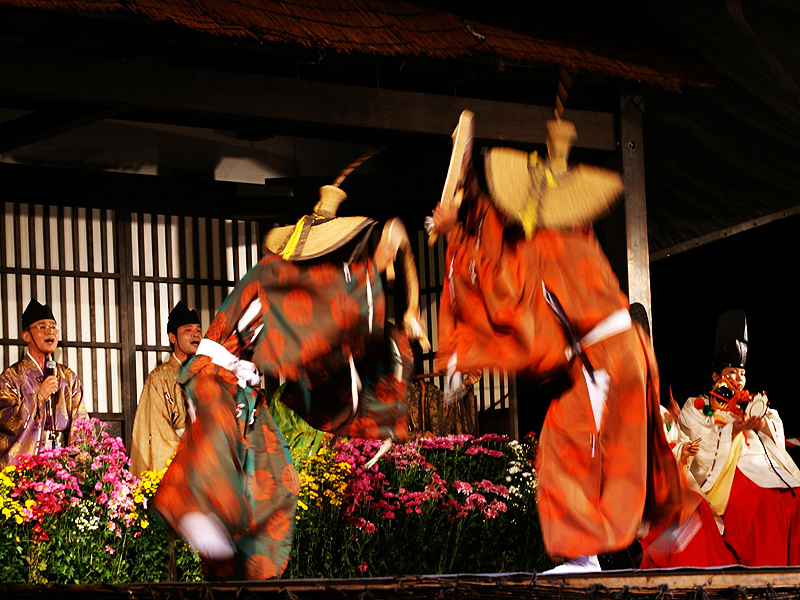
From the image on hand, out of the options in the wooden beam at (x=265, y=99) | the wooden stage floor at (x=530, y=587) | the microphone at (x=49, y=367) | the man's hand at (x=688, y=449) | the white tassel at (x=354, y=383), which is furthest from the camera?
the microphone at (x=49, y=367)

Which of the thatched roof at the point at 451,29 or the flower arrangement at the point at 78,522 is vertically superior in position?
the thatched roof at the point at 451,29

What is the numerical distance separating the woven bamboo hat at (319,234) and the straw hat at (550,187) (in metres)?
0.82

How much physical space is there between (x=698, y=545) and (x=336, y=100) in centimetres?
328

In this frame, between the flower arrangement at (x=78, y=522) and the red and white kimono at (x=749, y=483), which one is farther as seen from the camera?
the red and white kimono at (x=749, y=483)

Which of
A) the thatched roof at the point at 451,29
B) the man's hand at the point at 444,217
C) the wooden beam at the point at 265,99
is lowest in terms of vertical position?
the man's hand at the point at 444,217

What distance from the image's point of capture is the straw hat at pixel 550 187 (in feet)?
13.3

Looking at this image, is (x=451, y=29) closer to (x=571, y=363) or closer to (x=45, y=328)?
(x=571, y=363)

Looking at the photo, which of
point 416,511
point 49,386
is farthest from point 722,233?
point 49,386

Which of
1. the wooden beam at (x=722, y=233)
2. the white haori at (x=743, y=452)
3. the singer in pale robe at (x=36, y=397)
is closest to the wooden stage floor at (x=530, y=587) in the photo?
the white haori at (x=743, y=452)

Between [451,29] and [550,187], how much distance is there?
2444mm

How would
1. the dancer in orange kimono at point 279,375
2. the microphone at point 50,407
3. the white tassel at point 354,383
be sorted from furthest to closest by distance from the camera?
1. the microphone at point 50,407
2. the white tassel at point 354,383
3. the dancer in orange kimono at point 279,375

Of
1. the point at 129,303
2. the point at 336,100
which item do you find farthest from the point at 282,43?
the point at 129,303

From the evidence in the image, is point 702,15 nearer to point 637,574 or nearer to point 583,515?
point 583,515

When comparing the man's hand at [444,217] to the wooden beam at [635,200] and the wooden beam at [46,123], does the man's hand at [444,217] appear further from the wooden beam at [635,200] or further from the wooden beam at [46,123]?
the wooden beam at [46,123]
